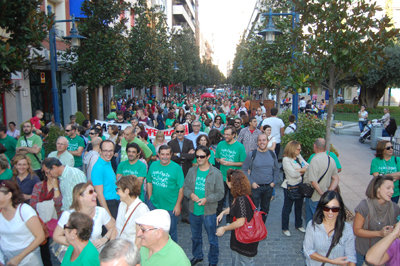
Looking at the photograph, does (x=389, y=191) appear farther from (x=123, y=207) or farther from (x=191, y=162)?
(x=191, y=162)

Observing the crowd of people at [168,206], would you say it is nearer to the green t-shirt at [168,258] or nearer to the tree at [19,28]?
the green t-shirt at [168,258]

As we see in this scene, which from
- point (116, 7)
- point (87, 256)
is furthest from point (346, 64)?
point (116, 7)

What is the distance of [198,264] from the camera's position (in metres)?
5.20

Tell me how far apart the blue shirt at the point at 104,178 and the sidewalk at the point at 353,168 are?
208 inches

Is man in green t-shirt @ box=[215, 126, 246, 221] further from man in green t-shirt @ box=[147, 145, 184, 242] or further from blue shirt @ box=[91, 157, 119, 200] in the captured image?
blue shirt @ box=[91, 157, 119, 200]

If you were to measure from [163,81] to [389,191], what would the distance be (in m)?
27.3

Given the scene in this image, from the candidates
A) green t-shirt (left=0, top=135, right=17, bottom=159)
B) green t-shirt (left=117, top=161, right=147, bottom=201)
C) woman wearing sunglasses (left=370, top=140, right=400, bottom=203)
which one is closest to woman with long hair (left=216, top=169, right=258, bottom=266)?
green t-shirt (left=117, top=161, right=147, bottom=201)

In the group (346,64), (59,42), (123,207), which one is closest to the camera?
(123,207)

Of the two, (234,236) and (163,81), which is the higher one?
(163,81)

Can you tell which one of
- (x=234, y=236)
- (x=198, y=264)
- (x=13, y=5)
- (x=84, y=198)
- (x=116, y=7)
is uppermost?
(x=116, y=7)

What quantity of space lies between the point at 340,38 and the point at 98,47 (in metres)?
10.6

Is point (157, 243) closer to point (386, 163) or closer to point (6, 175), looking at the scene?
point (6, 175)

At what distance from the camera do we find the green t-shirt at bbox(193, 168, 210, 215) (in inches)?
195

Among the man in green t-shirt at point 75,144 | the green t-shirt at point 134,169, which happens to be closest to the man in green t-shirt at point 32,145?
the man in green t-shirt at point 75,144
